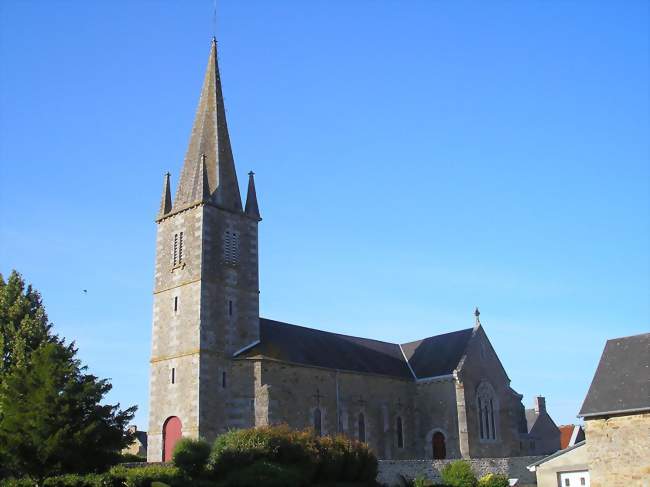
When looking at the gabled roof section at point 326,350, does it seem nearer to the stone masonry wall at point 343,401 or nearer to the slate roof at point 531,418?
the stone masonry wall at point 343,401

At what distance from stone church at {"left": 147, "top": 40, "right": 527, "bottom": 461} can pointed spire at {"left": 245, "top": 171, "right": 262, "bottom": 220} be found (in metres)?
0.06

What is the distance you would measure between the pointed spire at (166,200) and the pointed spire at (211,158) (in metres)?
0.63

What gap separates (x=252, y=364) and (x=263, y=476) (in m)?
10.6

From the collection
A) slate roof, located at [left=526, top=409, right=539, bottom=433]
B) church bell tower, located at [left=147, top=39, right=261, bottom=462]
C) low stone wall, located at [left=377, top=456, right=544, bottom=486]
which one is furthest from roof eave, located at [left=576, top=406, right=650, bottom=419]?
slate roof, located at [left=526, top=409, right=539, bottom=433]

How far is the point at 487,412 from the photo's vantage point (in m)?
43.8

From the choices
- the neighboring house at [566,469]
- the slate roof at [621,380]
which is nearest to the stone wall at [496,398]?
the neighboring house at [566,469]

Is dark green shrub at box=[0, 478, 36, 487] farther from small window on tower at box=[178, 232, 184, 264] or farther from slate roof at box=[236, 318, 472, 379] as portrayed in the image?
small window on tower at box=[178, 232, 184, 264]

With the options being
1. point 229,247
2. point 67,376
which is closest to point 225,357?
point 229,247

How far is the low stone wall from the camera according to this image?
34.5m

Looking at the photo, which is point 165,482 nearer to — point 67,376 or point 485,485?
point 67,376

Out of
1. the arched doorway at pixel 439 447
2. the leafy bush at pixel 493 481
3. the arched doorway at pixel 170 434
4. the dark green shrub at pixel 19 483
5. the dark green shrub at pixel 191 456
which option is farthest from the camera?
the arched doorway at pixel 439 447

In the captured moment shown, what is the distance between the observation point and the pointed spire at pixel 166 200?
40.9m

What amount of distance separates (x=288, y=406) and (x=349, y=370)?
17.8 feet

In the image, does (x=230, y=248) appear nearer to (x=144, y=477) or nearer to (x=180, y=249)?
(x=180, y=249)
